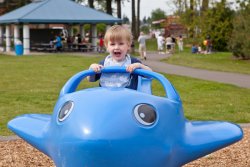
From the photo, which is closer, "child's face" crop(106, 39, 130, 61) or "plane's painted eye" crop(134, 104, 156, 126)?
"plane's painted eye" crop(134, 104, 156, 126)

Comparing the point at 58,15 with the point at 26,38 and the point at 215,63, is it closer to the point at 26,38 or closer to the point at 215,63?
the point at 26,38

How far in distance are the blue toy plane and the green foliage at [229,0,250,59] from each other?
2010cm

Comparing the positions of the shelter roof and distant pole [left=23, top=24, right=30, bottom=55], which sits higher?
the shelter roof

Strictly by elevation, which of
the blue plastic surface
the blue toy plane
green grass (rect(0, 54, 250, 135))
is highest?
the blue plastic surface

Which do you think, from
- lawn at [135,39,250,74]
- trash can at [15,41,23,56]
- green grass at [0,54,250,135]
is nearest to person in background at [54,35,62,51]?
trash can at [15,41,23,56]

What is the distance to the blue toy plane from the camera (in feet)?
9.61

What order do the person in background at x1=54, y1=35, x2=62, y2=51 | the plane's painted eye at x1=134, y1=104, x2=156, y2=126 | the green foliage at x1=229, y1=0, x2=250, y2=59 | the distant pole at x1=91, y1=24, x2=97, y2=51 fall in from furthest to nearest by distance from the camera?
the distant pole at x1=91, y1=24, x2=97, y2=51 → the person in background at x1=54, y1=35, x2=62, y2=51 → the green foliage at x1=229, y1=0, x2=250, y2=59 → the plane's painted eye at x1=134, y1=104, x2=156, y2=126

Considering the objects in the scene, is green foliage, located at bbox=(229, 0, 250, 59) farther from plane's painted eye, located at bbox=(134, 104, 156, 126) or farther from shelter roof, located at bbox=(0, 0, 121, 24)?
plane's painted eye, located at bbox=(134, 104, 156, 126)

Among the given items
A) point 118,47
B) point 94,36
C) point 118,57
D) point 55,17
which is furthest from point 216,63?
point 118,47

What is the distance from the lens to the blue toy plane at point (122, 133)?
9.61 feet

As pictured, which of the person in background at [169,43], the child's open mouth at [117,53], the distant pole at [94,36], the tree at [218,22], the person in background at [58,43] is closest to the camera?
the child's open mouth at [117,53]

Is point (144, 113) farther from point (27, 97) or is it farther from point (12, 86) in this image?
point (12, 86)

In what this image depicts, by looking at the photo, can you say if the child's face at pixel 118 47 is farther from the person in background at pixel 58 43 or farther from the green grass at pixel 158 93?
the person in background at pixel 58 43

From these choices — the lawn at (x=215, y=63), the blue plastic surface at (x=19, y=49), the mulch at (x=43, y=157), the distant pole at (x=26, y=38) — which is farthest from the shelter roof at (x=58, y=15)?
the mulch at (x=43, y=157)
